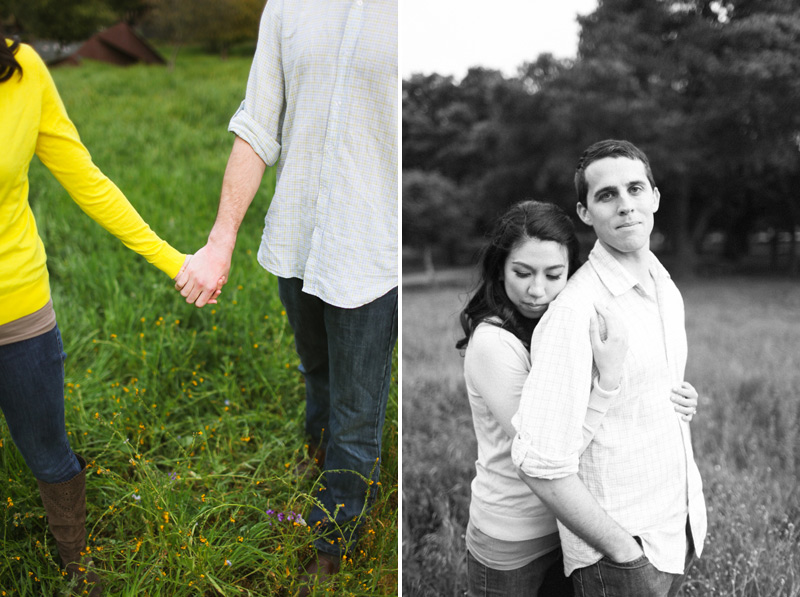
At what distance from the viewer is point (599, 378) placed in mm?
1165

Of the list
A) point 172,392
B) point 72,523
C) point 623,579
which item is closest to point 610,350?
point 623,579

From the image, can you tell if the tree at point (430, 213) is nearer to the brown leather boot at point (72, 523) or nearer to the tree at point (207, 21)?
the tree at point (207, 21)

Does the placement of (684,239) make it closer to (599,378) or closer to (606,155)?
(606,155)

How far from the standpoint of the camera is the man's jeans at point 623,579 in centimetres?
120

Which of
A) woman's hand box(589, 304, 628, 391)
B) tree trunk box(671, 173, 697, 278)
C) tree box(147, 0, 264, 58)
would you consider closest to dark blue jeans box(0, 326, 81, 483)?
woman's hand box(589, 304, 628, 391)

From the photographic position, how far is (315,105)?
4.86 ft

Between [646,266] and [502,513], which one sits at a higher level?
Answer: [646,266]

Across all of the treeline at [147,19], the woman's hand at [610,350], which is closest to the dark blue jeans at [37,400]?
the woman's hand at [610,350]

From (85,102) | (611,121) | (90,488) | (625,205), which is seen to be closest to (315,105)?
(625,205)

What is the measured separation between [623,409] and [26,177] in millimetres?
1315

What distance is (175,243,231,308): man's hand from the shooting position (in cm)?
162

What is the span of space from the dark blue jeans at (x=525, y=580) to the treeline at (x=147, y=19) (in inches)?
85.4

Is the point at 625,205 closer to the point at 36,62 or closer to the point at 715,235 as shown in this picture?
the point at 36,62

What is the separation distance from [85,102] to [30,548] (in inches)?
85.7
